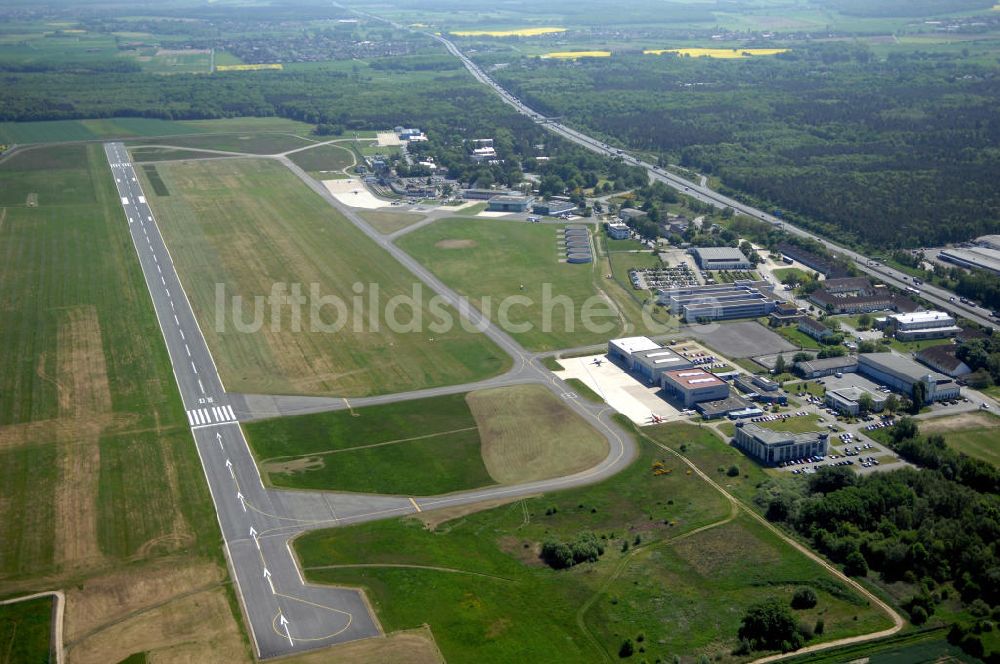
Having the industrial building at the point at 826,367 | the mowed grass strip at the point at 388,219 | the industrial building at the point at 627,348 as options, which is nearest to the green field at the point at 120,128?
the mowed grass strip at the point at 388,219

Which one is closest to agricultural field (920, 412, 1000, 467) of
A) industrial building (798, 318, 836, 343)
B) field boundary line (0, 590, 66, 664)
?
industrial building (798, 318, 836, 343)

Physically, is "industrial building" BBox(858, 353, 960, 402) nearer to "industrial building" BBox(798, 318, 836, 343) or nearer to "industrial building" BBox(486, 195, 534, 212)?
"industrial building" BBox(798, 318, 836, 343)

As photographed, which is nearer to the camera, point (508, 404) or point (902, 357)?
point (508, 404)

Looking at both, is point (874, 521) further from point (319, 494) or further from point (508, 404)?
point (319, 494)

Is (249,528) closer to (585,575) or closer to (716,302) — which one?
(585,575)

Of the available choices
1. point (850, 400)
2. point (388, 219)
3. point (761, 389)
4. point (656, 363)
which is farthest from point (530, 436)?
point (388, 219)

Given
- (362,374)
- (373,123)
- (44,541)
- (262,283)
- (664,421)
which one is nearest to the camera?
(44,541)

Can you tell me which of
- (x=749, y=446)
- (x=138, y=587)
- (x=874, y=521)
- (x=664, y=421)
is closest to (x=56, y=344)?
(x=138, y=587)
